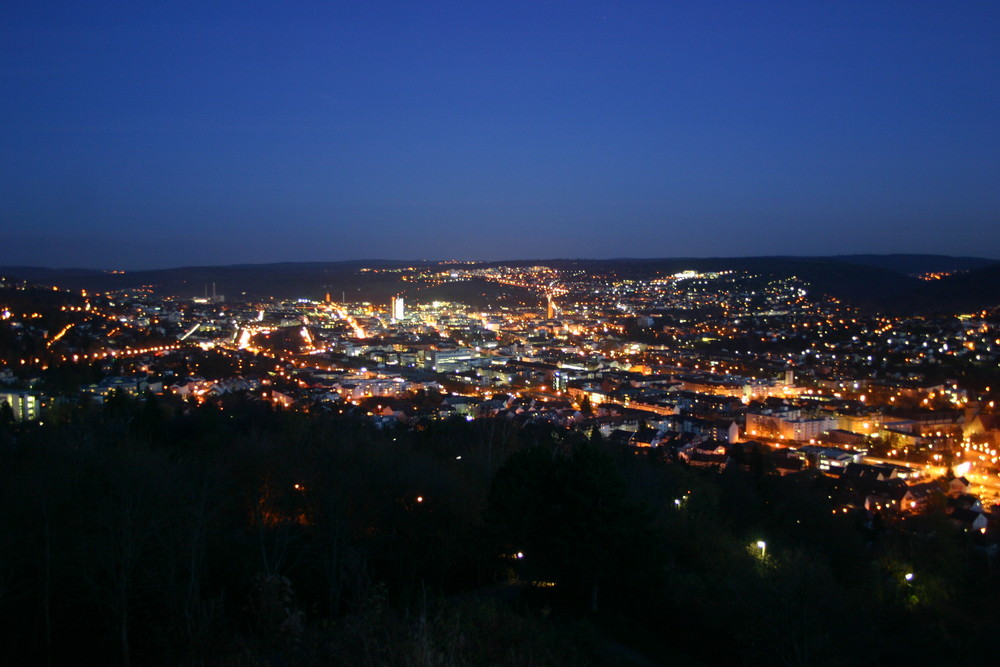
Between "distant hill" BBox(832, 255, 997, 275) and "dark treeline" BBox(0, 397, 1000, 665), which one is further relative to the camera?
"distant hill" BBox(832, 255, 997, 275)

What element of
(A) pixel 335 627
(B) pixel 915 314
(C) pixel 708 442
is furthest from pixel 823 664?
(B) pixel 915 314

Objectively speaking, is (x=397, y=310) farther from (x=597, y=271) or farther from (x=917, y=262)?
(x=917, y=262)

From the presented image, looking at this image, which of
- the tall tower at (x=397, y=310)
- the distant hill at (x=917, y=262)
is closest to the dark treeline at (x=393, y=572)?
the tall tower at (x=397, y=310)

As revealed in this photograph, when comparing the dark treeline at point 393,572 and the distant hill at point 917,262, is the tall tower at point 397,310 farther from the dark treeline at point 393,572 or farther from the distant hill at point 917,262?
the dark treeline at point 393,572

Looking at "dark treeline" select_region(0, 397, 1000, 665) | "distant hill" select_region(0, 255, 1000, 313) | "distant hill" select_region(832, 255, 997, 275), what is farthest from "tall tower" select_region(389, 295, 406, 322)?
"dark treeline" select_region(0, 397, 1000, 665)

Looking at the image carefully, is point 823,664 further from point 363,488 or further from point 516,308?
point 516,308

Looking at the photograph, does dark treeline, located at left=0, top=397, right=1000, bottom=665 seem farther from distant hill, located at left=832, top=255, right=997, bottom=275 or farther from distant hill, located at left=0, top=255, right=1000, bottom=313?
distant hill, located at left=832, top=255, right=997, bottom=275
